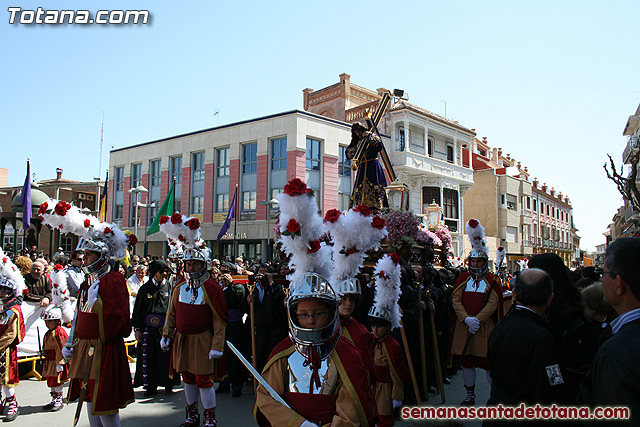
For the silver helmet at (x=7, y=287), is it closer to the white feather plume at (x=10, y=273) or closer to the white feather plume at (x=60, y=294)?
the white feather plume at (x=10, y=273)

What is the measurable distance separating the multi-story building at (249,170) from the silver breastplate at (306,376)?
23.2 meters

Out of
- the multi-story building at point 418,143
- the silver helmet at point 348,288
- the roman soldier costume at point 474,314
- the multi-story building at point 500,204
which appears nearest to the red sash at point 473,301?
the roman soldier costume at point 474,314

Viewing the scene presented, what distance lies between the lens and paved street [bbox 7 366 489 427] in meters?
5.71

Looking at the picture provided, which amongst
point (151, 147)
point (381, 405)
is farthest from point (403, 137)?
point (381, 405)

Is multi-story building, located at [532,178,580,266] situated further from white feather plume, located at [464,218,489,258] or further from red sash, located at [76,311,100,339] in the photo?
red sash, located at [76,311,100,339]

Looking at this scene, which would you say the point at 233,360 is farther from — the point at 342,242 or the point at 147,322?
the point at 342,242

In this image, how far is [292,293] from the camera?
3.02m

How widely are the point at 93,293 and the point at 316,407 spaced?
317 cm

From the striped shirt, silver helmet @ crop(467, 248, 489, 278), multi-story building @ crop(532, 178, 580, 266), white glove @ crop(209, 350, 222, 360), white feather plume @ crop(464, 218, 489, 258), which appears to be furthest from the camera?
multi-story building @ crop(532, 178, 580, 266)

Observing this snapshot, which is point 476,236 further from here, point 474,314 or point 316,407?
point 316,407

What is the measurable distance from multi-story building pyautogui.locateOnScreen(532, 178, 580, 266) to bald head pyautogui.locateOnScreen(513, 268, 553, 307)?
50991mm

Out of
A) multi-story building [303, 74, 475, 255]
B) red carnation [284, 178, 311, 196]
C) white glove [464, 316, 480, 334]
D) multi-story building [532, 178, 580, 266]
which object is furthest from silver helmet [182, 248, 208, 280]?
multi-story building [532, 178, 580, 266]

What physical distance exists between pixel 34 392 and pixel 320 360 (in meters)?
6.39

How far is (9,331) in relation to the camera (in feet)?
19.3
